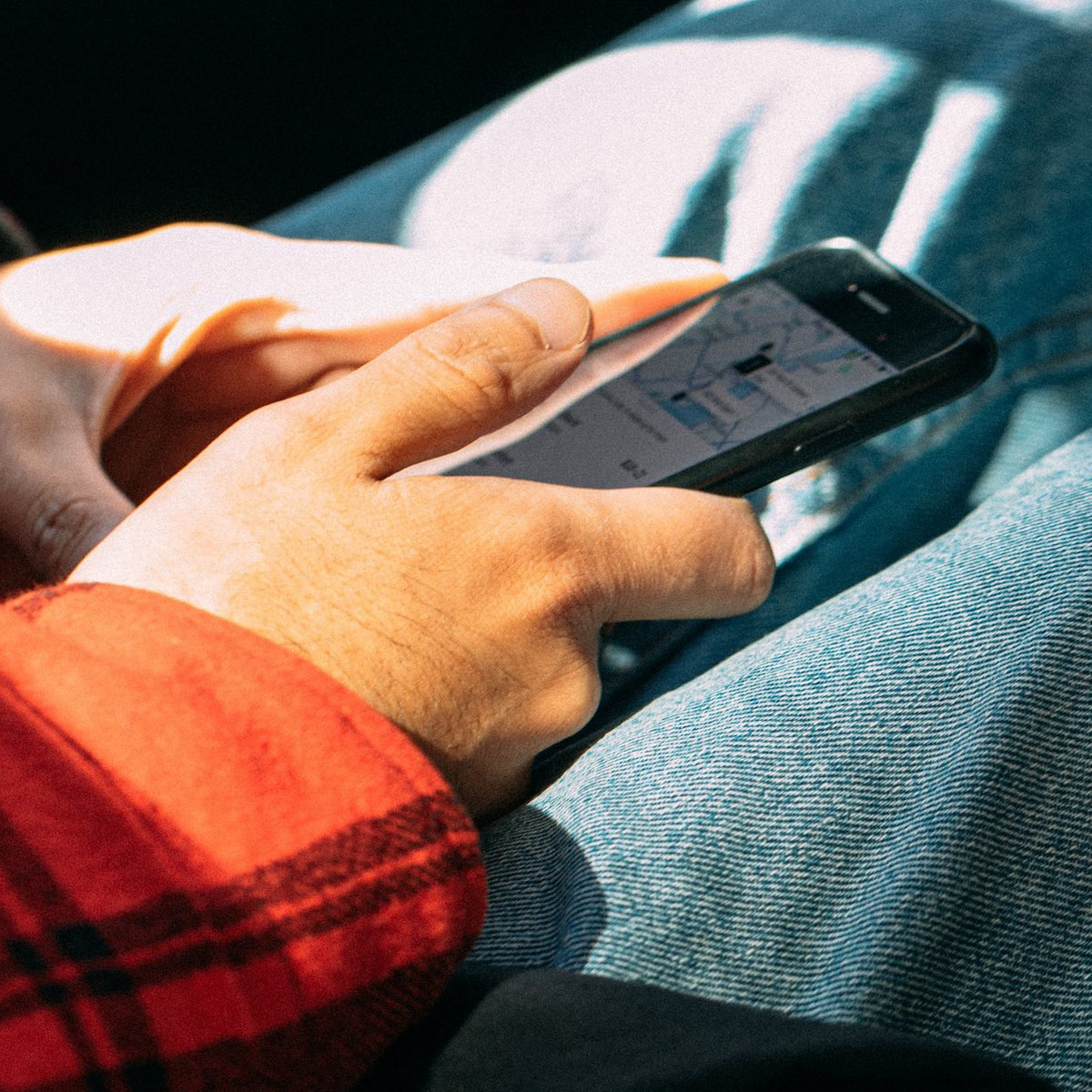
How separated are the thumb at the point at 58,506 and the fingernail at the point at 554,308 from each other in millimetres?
201

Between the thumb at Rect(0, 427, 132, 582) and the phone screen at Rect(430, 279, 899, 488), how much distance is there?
0.17 metres

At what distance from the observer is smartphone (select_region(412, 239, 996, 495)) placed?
507mm

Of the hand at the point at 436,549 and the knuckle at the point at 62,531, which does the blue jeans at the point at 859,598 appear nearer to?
the hand at the point at 436,549

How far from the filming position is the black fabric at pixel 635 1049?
262mm

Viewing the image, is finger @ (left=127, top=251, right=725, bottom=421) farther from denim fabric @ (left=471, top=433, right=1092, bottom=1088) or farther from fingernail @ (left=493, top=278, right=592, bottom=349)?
denim fabric @ (left=471, top=433, right=1092, bottom=1088)

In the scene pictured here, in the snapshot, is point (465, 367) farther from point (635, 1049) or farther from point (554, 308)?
point (635, 1049)

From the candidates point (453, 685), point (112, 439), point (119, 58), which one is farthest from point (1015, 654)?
point (119, 58)

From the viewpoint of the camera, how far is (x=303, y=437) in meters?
0.40

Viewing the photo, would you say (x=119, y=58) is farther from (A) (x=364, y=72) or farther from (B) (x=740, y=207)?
(B) (x=740, y=207)

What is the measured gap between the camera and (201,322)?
1.80 ft

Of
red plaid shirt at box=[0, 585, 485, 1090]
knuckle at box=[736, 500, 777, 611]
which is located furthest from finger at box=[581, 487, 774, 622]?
red plaid shirt at box=[0, 585, 485, 1090]

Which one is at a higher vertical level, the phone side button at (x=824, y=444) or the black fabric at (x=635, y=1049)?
the phone side button at (x=824, y=444)

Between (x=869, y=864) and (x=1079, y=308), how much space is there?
14.4 inches

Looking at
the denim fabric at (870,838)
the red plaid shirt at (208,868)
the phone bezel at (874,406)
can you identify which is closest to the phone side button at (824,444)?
the phone bezel at (874,406)
